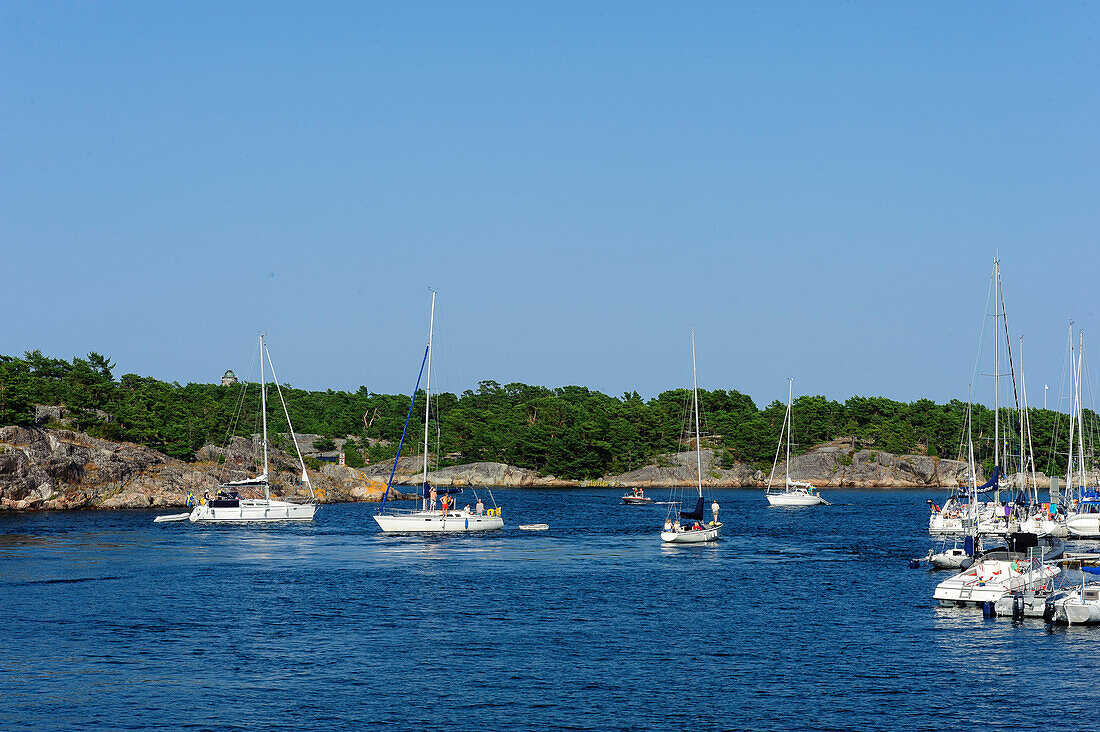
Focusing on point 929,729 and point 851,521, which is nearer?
point 929,729

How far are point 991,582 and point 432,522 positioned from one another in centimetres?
5180

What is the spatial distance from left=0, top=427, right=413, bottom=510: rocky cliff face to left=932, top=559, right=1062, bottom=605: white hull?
95.1m

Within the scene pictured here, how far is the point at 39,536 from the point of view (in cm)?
8981

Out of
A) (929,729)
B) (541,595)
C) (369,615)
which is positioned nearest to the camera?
(929,729)

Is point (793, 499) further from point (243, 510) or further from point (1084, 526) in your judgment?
point (243, 510)

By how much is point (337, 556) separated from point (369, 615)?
26830mm

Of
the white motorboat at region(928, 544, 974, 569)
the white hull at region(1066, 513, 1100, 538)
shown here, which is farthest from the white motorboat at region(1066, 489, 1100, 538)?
the white motorboat at region(928, 544, 974, 569)

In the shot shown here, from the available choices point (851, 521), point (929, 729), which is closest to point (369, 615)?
point (929, 729)

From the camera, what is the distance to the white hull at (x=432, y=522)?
306 ft

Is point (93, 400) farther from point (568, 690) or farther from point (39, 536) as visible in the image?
point (568, 690)

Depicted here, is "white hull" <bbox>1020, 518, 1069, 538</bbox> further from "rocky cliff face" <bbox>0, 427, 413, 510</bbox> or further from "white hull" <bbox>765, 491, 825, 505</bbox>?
"rocky cliff face" <bbox>0, 427, 413, 510</bbox>

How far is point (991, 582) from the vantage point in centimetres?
5409

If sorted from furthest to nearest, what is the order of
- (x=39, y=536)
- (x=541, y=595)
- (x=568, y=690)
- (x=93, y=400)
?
(x=93, y=400), (x=39, y=536), (x=541, y=595), (x=568, y=690)

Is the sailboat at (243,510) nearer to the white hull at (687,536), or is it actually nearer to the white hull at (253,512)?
the white hull at (253,512)
